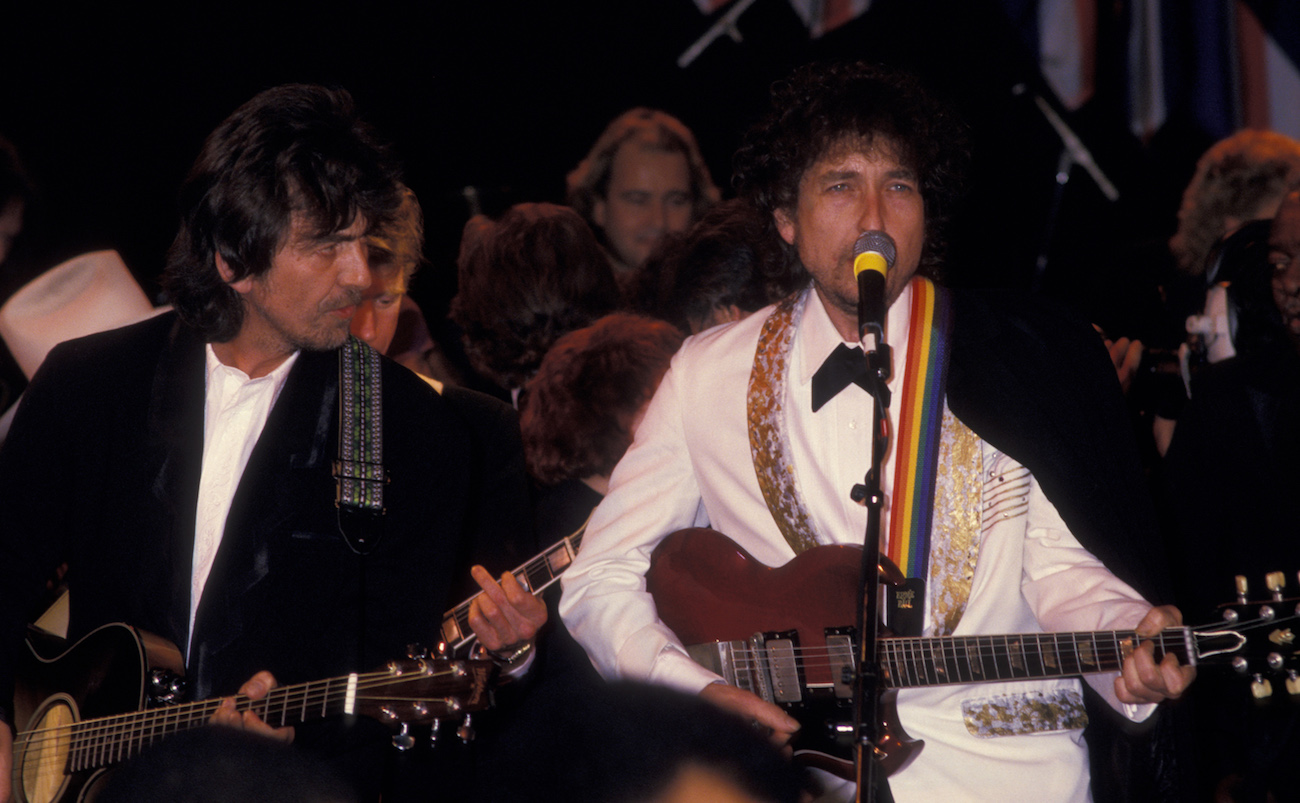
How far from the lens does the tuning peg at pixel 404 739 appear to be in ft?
9.32

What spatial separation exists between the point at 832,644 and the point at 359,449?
1388mm

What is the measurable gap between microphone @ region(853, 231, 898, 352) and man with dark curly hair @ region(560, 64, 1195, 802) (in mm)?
232

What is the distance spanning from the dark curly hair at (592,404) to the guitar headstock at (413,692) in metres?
0.82

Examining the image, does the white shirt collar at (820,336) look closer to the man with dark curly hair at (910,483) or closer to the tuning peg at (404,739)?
the man with dark curly hair at (910,483)

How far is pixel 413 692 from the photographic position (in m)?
2.87

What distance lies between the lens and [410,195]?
14.3 ft

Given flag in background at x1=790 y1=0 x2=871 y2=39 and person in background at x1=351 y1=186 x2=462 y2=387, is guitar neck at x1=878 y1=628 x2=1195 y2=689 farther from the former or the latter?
flag in background at x1=790 y1=0 x2=871 y2=39

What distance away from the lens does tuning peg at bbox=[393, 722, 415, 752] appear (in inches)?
112

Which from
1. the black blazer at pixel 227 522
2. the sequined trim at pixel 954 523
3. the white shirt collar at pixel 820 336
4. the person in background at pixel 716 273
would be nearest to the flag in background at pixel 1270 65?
the person in background at pixel 716 273

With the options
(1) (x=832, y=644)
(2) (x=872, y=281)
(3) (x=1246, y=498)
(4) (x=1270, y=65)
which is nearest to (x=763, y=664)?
(1) (x=832, y=644)

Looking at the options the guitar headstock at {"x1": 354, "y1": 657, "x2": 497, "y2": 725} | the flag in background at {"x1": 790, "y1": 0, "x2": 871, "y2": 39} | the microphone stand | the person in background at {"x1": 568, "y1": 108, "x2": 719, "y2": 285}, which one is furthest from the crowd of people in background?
the flag in background at {"x1": 790, "y1": 0, "x2": 871, "y2": 39}

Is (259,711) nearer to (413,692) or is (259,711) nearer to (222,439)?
(413,692)

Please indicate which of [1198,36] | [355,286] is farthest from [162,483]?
[1198,36]

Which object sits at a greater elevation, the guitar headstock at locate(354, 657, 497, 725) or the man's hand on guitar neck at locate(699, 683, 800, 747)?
the man's hand on guitar neck at locate(699, 683, 800, 747)
